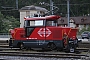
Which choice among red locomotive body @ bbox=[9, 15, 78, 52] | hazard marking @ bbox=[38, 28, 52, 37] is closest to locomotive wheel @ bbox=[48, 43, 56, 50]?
red locomotive body @ bbox=[9, 15, 78, 52]

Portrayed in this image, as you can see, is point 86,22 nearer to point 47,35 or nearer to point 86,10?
point 86,10

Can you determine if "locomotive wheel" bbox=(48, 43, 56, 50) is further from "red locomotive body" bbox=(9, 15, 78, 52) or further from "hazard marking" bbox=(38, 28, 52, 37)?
"hazard marking" bbox=(38, 28, 52, 37)

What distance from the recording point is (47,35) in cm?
1758

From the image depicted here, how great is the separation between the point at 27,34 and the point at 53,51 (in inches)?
86.2

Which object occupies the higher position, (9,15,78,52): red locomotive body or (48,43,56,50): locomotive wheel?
(9,15,78,52): red locomotive body

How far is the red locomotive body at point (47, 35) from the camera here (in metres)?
17.2

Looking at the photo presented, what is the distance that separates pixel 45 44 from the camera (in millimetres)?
17484

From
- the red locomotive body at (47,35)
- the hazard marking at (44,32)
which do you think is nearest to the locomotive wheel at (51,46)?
the red locomotive body at (47,35)

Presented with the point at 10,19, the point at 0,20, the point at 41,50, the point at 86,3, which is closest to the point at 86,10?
the point at 86,3

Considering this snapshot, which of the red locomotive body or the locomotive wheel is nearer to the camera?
the red locomotive body

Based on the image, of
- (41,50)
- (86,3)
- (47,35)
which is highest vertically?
(86,3)

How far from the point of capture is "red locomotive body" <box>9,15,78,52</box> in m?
17.2

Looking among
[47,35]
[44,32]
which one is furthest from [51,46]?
[44,32]

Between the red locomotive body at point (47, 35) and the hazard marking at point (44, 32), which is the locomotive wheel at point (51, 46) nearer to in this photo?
the red locomotive body at point (47, 35)
